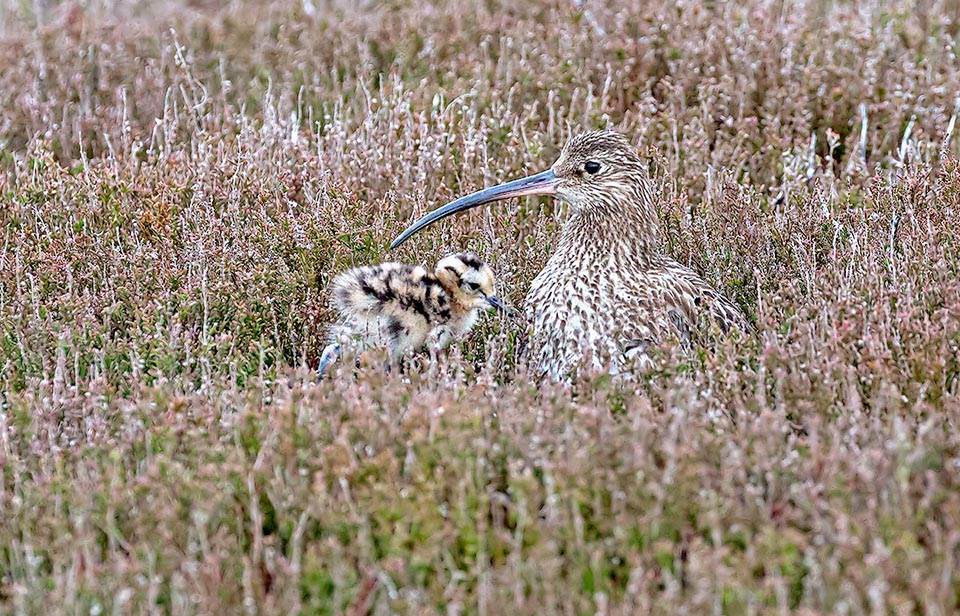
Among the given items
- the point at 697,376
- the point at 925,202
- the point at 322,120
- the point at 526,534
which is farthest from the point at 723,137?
the point at 526,534

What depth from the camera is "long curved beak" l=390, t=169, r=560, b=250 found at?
5.07 meters

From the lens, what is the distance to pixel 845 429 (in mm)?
3588

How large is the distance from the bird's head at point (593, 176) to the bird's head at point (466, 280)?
34cm

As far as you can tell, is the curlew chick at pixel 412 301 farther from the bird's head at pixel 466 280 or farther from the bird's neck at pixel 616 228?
the bird's neck at pixel 616 228

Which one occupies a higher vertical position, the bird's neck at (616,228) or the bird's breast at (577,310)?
the bird's neck at (616,228)

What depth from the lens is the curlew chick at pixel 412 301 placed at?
15.7 ft

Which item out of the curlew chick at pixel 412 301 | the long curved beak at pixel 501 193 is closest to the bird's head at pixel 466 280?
the curlew chick at pixel 412 301

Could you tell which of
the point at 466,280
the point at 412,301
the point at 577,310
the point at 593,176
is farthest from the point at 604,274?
the point at 412,301

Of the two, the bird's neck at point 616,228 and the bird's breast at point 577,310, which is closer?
the bird's breast at point 577,310

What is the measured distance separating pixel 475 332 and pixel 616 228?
2.19 ft

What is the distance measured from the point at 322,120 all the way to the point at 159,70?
3.38 ft

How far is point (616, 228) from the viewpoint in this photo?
16.5 feet

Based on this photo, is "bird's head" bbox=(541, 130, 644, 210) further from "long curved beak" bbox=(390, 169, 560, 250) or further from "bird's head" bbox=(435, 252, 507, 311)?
"bird's head" bbox=(435, 252, 507, 311)

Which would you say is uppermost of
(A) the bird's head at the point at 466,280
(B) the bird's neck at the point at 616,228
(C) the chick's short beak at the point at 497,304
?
(B) the bird's neck at the point at 616,228
